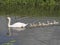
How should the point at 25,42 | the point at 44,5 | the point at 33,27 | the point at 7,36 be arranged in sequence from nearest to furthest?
the point at 25,42 < the point at 7,36 < the point at 33,27 < the point at 44,5

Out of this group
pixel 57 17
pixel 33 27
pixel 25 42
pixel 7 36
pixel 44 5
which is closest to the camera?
pixel 25 42

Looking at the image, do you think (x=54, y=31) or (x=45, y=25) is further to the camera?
(x=45, y=25)

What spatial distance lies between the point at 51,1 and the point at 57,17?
6.87m

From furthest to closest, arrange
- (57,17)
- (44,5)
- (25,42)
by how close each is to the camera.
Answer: (44,5)
(57,17)
(25,42)

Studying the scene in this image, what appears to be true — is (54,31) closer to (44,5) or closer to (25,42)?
(25,42)

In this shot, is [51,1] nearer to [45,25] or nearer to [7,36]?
[45,25]

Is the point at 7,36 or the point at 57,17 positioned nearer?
the point at 7,36

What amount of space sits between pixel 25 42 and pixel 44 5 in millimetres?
12449

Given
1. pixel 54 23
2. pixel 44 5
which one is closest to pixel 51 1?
pixel 44 5

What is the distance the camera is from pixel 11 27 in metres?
15.3

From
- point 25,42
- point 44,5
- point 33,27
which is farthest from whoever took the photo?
point 44,5

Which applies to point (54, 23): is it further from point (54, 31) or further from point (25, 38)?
point (25, 38)

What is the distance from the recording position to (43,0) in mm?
24906

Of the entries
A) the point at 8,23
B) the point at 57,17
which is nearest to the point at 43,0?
the point at 57,17
